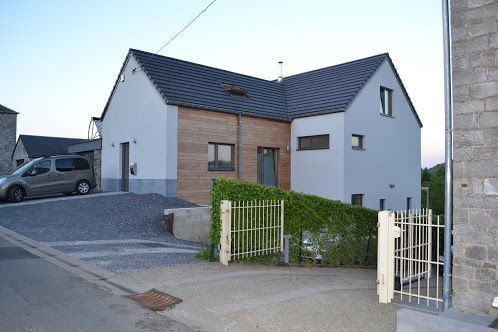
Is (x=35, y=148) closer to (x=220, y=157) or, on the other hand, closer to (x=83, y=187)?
(x=83, y=187)

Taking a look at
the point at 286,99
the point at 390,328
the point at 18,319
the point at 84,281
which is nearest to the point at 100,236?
the point at 84,281

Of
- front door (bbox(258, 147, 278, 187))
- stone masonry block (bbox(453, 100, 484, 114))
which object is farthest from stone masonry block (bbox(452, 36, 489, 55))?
front door (bbox(258, 147, 278, 187))

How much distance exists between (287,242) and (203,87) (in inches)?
419

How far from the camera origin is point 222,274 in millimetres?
7211

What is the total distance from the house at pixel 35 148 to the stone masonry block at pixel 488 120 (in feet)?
104

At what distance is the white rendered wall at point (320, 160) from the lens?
17.8 meters

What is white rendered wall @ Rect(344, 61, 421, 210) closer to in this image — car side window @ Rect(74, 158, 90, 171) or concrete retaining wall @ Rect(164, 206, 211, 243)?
concrete retaining wall @ Rect(164, 206, 211, 243)

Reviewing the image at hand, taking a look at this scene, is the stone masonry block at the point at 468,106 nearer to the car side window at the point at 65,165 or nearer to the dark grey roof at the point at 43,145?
the car side window at the point at 65,165

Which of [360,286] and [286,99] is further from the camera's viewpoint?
[286,99]

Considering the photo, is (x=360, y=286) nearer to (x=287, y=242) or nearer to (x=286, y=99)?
(x=287, y=242)

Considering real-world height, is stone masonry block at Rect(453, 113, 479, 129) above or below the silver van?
above

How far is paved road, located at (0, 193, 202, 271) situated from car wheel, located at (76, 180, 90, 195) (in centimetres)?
195

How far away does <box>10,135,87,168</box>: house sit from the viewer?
3167cm

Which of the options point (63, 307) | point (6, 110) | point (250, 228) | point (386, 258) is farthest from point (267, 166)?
point (6, 110)
